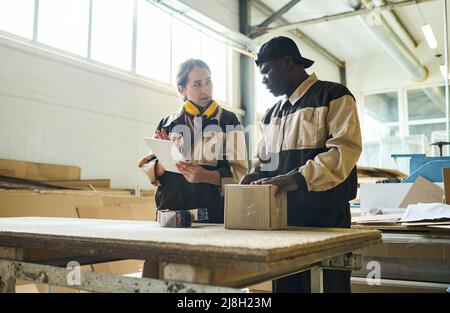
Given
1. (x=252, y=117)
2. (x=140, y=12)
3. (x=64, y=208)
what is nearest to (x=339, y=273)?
(x=64, y=208)

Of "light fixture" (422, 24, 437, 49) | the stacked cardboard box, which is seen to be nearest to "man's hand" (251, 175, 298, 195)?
the stacked cardboard box

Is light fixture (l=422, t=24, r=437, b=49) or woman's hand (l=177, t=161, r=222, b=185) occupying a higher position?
light fixture (l=422, t=24, r=437, b=49)

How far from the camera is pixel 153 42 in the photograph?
4570 mm

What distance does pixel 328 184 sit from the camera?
1175 mm

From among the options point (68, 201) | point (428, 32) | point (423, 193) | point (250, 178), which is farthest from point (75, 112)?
point (428, 32)

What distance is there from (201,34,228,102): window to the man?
13.6ft

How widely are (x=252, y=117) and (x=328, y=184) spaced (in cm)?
480

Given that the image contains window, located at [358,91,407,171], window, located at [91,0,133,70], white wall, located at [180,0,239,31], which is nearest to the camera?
window, located at [91,0,133,70]

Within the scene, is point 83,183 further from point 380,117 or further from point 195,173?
point 380,117

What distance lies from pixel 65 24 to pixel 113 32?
1.85ft

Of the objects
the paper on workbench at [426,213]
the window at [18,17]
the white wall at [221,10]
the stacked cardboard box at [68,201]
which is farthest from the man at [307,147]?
the white wall at [221,10]

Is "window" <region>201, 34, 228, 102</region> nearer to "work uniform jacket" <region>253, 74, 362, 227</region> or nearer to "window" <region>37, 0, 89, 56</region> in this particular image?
"window" <region>37, 0, 89, 56</region>

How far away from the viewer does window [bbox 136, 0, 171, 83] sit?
14.4 feet
